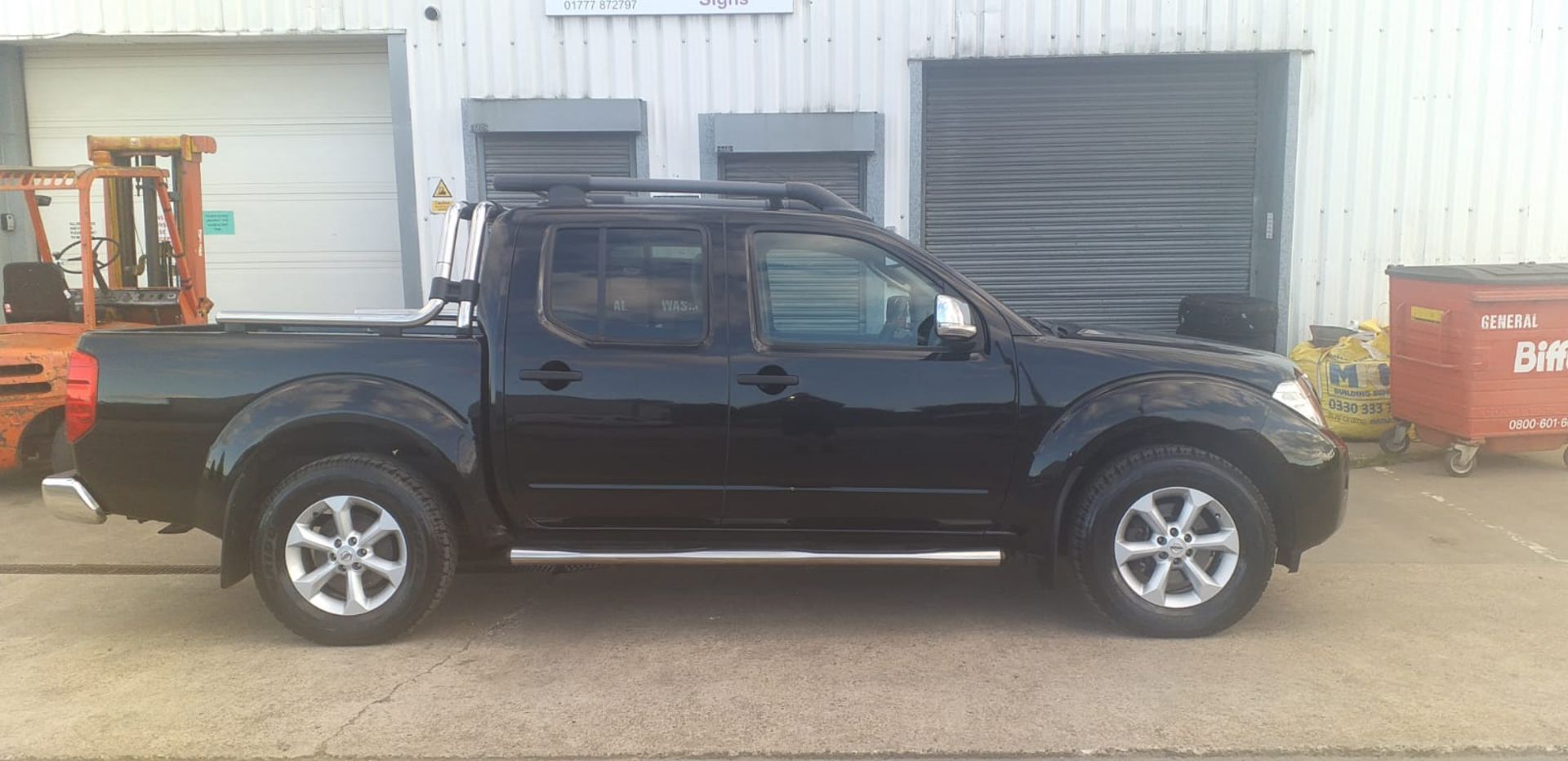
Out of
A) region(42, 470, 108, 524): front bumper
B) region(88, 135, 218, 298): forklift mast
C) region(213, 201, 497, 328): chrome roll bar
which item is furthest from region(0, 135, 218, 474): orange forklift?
region(213, 201, 497, 328): chrome roll bar

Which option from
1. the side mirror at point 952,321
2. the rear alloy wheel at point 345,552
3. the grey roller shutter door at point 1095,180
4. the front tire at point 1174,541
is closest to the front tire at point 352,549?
the rear alloy wheel at point 345,552

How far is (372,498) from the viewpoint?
4.45 metres

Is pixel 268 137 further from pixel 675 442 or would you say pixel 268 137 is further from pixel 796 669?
pixel 796 669

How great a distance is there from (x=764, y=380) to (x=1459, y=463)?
552 cm

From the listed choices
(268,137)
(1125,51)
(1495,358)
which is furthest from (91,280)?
(1495,358)

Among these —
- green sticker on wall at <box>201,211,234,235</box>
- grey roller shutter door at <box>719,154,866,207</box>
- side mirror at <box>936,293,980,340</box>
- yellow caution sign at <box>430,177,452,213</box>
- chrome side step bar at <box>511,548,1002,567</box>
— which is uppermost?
grey roller shutter door at <box>719,154,866,207</box>

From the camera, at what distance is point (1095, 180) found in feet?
33.1

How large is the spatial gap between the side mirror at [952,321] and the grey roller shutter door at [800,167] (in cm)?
536

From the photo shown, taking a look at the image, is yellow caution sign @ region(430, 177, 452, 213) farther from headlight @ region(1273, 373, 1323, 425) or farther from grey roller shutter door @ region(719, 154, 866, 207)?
headlight @ region(1273, 373, 1323, 425)

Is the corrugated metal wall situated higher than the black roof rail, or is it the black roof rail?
the corrugated metal wall

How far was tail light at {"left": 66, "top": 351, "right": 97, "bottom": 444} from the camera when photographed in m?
4.48

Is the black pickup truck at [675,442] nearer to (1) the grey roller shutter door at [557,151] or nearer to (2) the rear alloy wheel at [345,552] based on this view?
(2) the rear alloy wheel at [345,552]

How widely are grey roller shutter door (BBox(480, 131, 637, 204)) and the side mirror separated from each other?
227 inches

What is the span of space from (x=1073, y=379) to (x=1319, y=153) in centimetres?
654
